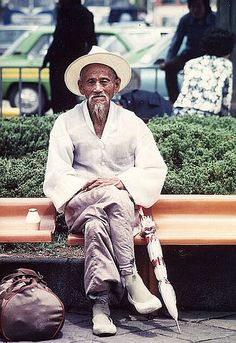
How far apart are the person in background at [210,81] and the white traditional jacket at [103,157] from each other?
323 cm

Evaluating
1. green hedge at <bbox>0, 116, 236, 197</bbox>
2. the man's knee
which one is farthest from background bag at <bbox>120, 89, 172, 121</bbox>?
the man's knee

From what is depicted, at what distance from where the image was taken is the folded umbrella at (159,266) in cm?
642

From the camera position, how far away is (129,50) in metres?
18.4

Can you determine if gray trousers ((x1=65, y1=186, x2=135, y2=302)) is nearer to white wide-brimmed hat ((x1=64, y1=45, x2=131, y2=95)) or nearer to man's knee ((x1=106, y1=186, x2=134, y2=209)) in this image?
man's knee ((x1=106, y1=186, x2=134, y2=209))

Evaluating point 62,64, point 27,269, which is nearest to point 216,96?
point 62,64

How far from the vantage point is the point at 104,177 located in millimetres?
6871

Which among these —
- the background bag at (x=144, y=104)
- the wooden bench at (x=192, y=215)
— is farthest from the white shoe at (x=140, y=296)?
the background bag at (x=144, y=104)

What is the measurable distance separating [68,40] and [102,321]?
6843 mm

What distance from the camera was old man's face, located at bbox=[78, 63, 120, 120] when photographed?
6945mm

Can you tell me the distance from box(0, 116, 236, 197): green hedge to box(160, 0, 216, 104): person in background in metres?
5.01

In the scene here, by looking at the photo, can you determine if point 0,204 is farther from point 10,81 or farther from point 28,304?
point 10,81

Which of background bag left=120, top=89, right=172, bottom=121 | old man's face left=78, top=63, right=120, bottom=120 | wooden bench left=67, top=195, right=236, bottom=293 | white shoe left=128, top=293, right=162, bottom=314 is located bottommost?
background bag left=120, top=89, right=172, bottom=121

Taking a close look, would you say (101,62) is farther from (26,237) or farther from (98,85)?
(26,237)

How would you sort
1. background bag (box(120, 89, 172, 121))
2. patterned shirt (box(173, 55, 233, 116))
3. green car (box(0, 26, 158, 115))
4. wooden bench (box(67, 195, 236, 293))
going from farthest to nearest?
green car (box(0, 26, 158, 115))
background bag (box(120, 89, 172, 121))
patterned shirt (box(173, 55, 233, 116))
wooden bench (box(67, 195, 236, 293))
